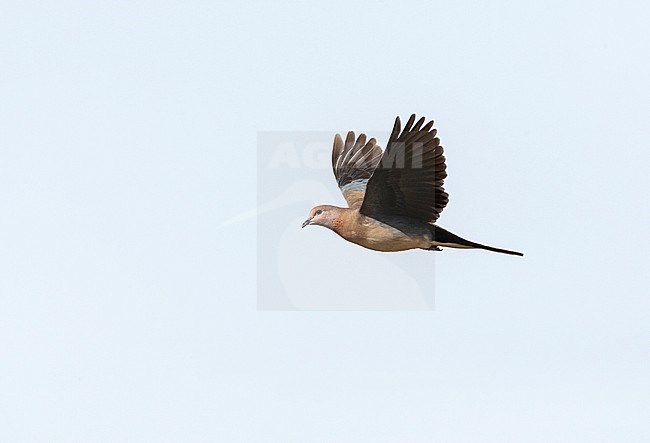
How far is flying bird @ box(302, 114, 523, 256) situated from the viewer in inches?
592

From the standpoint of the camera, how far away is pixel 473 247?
16.3m

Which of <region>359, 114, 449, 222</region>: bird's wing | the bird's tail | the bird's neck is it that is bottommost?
the bird's tail

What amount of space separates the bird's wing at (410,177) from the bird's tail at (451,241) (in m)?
0.17

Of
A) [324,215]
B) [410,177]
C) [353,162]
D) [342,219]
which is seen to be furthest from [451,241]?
[353,162]

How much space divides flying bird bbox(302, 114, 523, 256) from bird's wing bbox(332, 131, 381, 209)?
83 centimetres

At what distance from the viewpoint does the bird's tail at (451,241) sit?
16.1 meters

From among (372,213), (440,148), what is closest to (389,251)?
(372,213)

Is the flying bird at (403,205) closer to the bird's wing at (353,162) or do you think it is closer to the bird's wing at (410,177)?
the bird's wing at (410,177)

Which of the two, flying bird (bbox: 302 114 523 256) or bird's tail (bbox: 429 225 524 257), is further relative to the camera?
bird's tail (bbox: 429 225 524 257)

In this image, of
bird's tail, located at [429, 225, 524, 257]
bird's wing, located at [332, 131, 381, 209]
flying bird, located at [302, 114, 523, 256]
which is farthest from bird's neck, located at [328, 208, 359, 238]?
bird's wing, located at [332, 131, 381, 209]

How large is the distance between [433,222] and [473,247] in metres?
0.63

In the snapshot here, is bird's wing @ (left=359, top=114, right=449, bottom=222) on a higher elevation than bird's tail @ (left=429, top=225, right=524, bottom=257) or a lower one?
higher

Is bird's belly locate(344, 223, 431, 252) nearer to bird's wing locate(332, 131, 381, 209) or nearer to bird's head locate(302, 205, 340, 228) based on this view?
bird's head locate(302, 205, 340, 228)

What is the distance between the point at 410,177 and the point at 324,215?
1.43 metres
